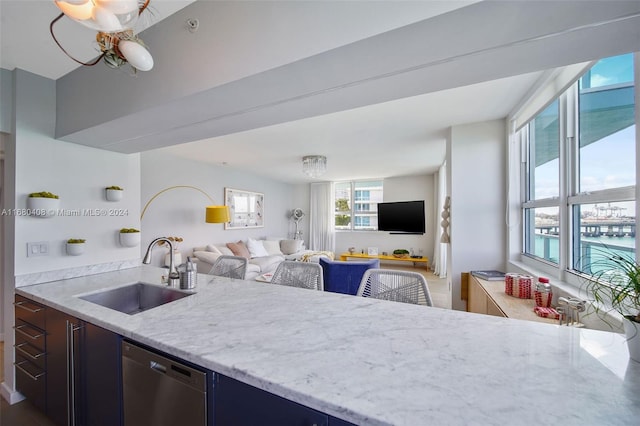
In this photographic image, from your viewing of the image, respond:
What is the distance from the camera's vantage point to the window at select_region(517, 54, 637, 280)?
4.47ft

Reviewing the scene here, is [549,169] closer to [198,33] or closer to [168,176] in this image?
[198,33]

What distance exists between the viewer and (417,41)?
1.01 meters

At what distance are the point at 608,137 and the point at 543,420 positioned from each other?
172 centimetres

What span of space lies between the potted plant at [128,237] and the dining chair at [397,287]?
204 centimetres

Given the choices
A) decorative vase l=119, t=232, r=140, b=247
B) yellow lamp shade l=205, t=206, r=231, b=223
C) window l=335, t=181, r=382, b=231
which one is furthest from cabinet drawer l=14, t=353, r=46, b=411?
window l=335, t=181, r=382, b=231

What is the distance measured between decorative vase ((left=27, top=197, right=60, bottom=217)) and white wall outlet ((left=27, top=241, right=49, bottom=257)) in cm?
21

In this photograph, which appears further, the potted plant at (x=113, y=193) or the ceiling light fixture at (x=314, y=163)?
the ceiling light fixture at (x=314, y=163)

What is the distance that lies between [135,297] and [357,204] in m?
6.11

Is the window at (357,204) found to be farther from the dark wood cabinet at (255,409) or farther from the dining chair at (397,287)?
the dark wood cabinet at (255,409)

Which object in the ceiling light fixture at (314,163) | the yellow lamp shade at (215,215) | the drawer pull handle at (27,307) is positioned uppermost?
the ceiling light fixture at (314,163)

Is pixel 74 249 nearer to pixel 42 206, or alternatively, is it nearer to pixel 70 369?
pixel 42 206

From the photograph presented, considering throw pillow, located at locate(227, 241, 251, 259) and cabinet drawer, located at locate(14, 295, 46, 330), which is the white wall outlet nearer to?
cabinet drawer, located at locate(14, 295, 46, 330)

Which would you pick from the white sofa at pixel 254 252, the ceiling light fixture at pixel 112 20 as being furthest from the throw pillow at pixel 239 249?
the ceiling light fixture at pixel 112 20

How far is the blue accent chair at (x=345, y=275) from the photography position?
3.08 m
